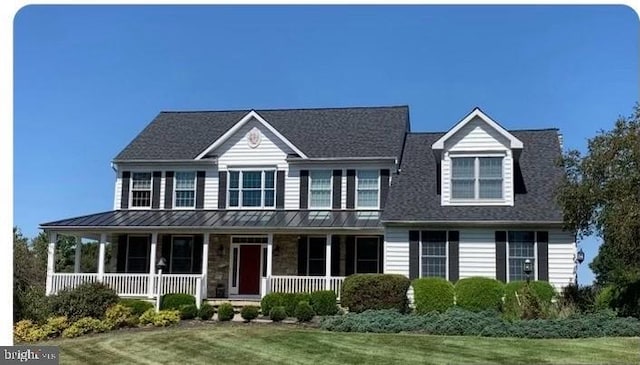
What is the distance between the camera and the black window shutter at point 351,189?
2438 centimetres

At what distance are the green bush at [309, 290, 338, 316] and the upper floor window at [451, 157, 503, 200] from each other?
5.24 meters

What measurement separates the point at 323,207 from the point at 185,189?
5.25 meters

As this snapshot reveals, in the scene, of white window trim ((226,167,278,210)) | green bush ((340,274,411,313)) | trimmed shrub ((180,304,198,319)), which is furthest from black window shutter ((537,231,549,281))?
trimmed shrub ((180,304,198,319))

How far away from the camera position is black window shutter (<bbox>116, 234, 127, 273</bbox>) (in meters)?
24.9

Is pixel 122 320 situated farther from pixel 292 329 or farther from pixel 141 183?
pixel 141 183

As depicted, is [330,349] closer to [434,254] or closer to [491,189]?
[434,254]

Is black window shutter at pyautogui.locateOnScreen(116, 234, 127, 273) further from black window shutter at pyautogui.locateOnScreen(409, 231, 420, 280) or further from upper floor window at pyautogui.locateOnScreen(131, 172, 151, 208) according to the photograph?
black window shutter at pyautogui.locateOnScreen(409, 231, 420, 280)

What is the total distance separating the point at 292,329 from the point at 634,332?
7959mm

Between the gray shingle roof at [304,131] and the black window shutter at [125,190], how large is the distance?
0.64 meters

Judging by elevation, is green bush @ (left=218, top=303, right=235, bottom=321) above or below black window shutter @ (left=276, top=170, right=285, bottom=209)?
below

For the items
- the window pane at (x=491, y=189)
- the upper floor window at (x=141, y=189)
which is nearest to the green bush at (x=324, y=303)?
the window pane at (x=491, y=189)

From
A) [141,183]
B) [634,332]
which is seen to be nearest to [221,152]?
[141,183]

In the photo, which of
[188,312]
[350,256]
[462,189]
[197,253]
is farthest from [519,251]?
[197,253]

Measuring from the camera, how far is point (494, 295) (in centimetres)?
2008
